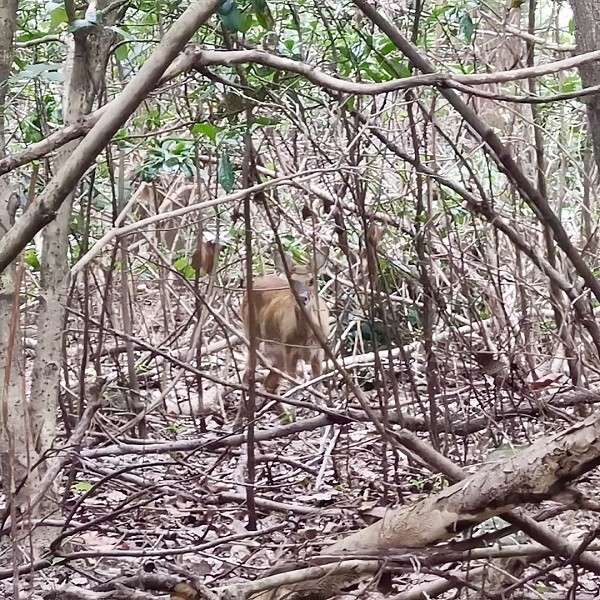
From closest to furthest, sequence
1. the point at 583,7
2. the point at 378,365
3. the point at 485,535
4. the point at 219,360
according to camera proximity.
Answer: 1. the point at 485,535
2. the point at 583,7
3. the point at 378,365
4. the point at 219,360

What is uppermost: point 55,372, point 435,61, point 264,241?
point 435,61

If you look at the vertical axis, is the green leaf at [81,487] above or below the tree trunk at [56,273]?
below

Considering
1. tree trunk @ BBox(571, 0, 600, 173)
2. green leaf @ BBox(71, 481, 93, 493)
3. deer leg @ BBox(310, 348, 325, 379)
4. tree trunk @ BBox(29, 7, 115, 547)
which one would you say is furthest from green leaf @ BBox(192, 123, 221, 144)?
deer leg @ BBox(310, 348, 325, 379)

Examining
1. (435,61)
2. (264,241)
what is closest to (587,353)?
(435,61)

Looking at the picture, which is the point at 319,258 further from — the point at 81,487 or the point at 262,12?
the point at 262,12

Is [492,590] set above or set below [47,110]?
below

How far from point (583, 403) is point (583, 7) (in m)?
2.17

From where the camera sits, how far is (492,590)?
100 inches

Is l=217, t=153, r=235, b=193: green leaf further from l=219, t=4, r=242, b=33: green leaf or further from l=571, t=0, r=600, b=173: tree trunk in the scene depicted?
l=571, t=0, r=600, b=173: tree trunk

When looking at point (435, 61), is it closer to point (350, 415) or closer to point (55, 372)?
point (350, 415)

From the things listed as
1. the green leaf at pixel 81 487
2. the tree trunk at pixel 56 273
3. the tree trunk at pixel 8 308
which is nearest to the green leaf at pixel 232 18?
the tree trunk at pixel 56 273

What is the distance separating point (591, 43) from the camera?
271cm

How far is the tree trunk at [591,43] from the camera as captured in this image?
2.70 metres

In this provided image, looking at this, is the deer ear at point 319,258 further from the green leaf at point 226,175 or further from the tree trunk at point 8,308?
the tree trunk at point 8,308
